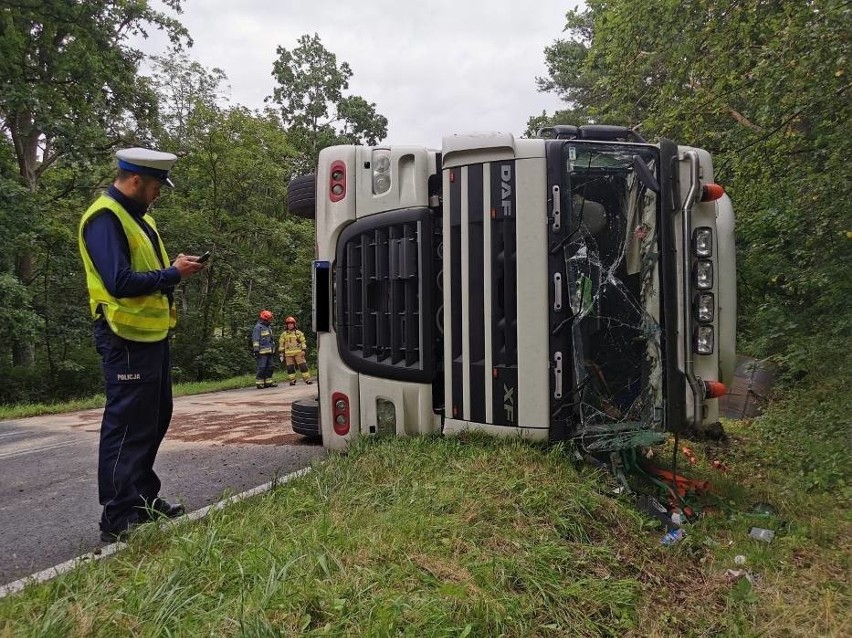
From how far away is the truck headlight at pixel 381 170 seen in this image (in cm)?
348

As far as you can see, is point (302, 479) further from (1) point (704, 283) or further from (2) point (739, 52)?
(2) point (739, 52)

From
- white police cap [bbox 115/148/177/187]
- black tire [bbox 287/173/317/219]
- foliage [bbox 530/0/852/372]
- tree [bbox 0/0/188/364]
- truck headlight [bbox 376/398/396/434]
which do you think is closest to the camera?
white police cap [bbox 115/148/177/187]

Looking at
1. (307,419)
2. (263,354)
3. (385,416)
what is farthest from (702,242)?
(263,354)

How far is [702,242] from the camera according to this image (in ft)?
10.2

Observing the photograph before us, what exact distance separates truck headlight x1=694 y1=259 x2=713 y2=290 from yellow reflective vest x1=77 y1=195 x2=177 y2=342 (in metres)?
2.74

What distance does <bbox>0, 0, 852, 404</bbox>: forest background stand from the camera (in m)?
5.69

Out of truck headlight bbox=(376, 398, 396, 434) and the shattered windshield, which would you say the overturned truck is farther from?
truck headlight bbox=(376, 398, 396, 434)

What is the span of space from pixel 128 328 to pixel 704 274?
2903 mm

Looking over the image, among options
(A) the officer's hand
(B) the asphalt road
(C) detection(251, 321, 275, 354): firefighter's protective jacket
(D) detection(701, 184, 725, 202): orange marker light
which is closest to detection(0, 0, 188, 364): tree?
(C) detection(251, 321, 275, 354): firefighter's protective jacket

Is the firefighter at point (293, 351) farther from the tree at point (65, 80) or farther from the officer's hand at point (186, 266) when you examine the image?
the officer's hand at point (186, 266)

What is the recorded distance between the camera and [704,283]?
3082 millimetres

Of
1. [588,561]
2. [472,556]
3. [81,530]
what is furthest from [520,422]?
[81,530]

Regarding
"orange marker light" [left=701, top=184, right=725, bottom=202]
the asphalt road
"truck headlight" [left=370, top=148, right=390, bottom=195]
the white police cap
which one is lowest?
the asphalt road

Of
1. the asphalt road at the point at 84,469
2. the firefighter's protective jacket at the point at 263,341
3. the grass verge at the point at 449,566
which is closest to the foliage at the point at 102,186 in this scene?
the firefighter's protective jacket at the point at 263,341
